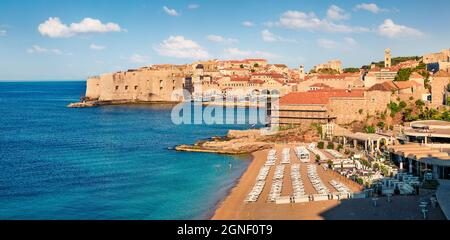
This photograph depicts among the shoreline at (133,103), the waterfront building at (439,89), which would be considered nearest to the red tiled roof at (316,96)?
the waterfront building at (439,89)

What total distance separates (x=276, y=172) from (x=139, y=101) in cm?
4452

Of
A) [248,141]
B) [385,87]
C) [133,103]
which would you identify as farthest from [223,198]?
[133,103]

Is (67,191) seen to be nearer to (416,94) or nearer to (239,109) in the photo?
(416,94)

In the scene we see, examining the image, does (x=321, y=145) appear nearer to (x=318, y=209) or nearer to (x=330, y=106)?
(x=330, y=106)

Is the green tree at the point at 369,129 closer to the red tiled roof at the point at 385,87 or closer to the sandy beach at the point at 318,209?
the red tiled roof at the point at 385,87

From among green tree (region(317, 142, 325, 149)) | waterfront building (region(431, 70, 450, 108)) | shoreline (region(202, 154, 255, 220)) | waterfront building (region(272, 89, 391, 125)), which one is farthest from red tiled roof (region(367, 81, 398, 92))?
shoreline (region(202, 154, 255, 220))

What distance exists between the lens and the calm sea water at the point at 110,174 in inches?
488

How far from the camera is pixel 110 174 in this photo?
17047mm

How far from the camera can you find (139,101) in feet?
191

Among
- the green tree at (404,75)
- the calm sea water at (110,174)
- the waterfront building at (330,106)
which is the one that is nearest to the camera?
the calm sea water at (110,174)

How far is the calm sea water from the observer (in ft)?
40.7

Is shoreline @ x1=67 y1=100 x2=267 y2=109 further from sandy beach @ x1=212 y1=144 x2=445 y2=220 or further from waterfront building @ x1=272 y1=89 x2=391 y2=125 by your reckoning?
sandy beach @ x1=212 y1=144 x2=445 y2=220

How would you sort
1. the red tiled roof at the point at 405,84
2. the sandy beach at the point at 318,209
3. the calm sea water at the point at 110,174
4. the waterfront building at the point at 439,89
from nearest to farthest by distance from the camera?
1. the sandy beach at the point at 318,209
2. the calm sea water at the point at 110,174
3. the waterfront building at the point at 439,89
4. the red tiled roof at the point at 405,84
